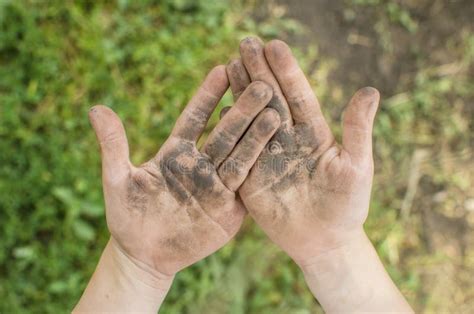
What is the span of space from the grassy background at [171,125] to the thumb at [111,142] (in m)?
0.95

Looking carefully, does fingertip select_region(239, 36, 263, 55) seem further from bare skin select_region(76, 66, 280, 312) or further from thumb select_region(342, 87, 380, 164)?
thumb select_region(342, 87, 380, 164)

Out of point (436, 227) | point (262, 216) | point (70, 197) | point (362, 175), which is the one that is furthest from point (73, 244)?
point (436, 227)

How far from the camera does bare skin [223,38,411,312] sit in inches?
68.7

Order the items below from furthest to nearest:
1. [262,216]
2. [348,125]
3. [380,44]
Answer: [380,44] → [262,216] → [348,125]

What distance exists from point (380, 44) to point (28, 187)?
2.10 metres

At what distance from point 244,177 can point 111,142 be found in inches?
18.3

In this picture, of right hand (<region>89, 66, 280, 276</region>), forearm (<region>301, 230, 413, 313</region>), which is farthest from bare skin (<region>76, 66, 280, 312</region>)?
forearm (<region>301, 230, 413, 313</region>)

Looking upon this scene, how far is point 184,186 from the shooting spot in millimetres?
1800

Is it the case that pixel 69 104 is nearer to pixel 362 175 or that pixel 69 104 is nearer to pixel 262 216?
pixel 262 216

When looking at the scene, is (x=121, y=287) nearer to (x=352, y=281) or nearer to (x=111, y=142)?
(x=111, y=142)

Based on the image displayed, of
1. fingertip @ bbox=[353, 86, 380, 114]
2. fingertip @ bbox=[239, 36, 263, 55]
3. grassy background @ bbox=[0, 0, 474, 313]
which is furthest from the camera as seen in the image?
grassy background @ bbox=[0, 0, 474, 313]

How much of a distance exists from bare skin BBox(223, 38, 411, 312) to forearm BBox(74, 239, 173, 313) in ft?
1.47

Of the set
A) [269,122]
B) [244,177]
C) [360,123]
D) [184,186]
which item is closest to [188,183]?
[184,186]

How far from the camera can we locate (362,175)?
5.69ft
